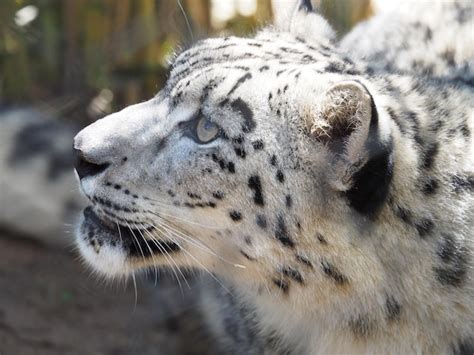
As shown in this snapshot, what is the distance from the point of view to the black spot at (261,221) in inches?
101

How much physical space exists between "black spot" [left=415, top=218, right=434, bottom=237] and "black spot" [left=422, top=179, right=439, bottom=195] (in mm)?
76

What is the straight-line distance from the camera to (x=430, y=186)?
2.58 m

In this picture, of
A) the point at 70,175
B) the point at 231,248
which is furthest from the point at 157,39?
the point at 231,248

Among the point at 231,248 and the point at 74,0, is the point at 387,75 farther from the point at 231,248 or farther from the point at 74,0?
the point at 74,0

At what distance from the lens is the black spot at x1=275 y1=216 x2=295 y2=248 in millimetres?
2551

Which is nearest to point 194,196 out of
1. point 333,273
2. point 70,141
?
point 333,273

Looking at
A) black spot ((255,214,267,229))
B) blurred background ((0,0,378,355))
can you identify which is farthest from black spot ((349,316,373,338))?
blurred background ((0,0,378,355))

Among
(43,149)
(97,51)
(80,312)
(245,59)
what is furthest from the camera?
(97,51)

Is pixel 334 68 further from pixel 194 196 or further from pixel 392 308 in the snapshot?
pixel 392 308

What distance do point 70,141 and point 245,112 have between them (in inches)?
A: 76.8

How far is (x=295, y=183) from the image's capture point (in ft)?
8.28

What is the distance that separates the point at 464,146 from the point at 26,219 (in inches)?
92.7

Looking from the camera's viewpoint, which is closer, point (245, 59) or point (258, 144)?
point (258, 144)

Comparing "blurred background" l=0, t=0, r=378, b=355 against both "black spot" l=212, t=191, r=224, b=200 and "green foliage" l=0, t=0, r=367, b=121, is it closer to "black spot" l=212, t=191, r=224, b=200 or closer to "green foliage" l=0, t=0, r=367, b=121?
"green foliage" l=0, t=0, r=367, b=121
